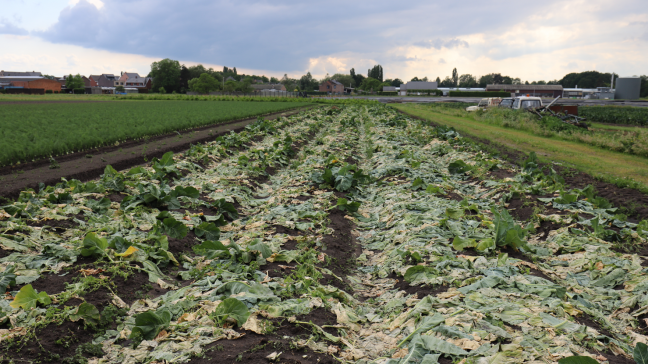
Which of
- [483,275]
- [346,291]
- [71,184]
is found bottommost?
[346,291]

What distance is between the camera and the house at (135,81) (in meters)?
139

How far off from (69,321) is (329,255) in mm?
3459

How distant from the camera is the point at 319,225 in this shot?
23.9 ft

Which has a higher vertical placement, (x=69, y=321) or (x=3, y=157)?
(x=3, y=157)

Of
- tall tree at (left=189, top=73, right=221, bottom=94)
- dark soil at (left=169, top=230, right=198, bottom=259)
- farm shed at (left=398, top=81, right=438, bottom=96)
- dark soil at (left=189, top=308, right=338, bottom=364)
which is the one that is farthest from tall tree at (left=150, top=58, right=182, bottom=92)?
dark soil at (left=189, top=308, right=338, bottom=364)

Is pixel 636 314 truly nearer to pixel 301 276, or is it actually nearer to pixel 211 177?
pixel 301 276

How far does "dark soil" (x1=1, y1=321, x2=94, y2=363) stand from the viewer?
3.55m

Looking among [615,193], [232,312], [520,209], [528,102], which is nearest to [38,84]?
[528,102]

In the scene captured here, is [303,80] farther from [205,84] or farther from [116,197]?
[116,197]

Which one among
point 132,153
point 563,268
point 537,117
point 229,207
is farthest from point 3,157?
point 537,117

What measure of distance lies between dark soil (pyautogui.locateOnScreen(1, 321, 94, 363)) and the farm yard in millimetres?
16

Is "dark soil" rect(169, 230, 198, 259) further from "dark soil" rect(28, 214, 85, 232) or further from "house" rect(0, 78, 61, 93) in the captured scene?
"house" rect(0, 78, 61, 93)

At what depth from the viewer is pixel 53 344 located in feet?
12.3

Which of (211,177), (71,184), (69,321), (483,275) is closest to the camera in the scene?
(69,321)
